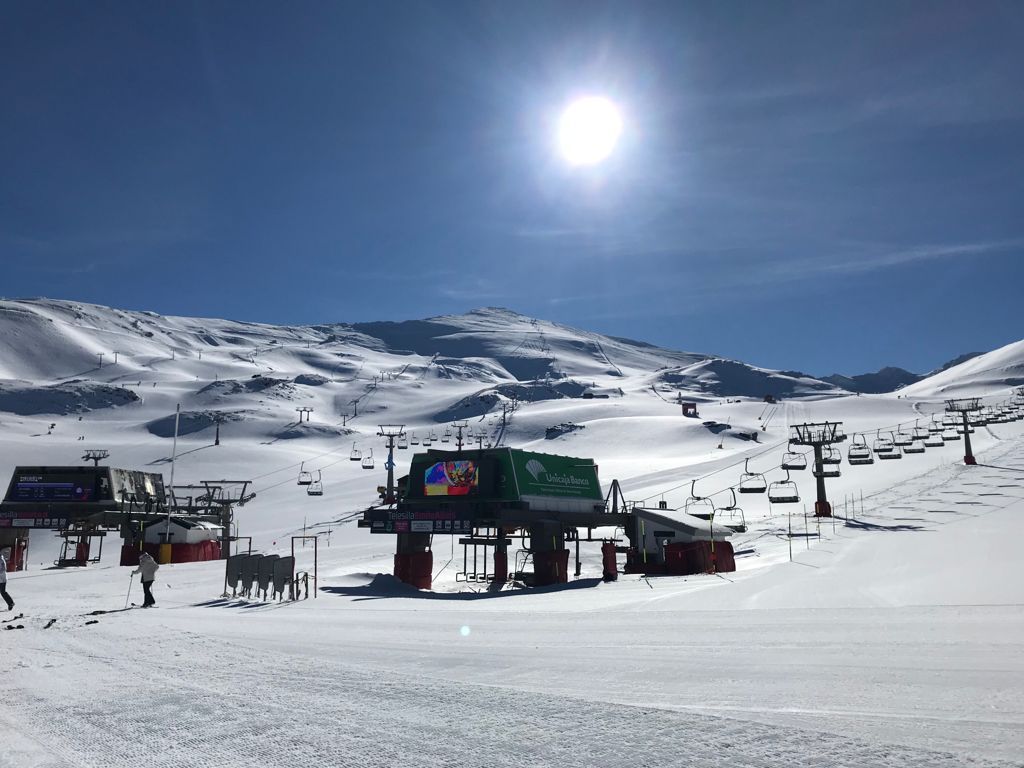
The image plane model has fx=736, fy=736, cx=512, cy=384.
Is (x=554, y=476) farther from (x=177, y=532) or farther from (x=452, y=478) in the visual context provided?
(x=177, y=532)

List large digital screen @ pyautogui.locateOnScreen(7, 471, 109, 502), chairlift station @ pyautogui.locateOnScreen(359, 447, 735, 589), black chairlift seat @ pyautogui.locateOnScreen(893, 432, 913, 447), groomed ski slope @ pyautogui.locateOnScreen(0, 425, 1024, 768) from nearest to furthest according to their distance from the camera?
groomed ski slope @ pyautogui.locateOnScreen(0, 425, 1024, 768)
chairlift station @ pyautogui.locateOnScreen(359, 447, 735, 589)
large digital screen @ pyautogui.locateOnScreen(7, 471, 109, 502)
black chairlift seat @ pyautogui.locateOnScreen(893, 432, 913, 447)

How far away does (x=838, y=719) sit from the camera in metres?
6.70

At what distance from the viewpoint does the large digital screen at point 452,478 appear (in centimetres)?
3269

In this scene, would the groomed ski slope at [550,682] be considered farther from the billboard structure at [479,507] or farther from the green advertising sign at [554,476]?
the green advertising sign at [554,476]

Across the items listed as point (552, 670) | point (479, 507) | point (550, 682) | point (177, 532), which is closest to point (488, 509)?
point (479, 507)

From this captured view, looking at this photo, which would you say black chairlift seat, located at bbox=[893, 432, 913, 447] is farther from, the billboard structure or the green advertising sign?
the billboard structure

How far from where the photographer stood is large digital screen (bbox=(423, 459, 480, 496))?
3269 cm

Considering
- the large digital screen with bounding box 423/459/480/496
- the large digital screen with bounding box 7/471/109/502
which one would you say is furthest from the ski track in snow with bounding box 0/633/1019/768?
the large digital screen with bounding box 7/471/109/502

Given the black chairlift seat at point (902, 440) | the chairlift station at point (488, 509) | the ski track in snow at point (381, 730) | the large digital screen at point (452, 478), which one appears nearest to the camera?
the ski track in snow at point (381, 730)

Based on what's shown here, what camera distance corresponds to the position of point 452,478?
33.2 m

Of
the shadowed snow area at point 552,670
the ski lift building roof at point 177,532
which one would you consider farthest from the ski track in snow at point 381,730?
the ski lift building roof at point 177,532

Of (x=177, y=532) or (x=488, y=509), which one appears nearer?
(x=488, y=509)

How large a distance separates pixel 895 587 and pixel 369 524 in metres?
22.3

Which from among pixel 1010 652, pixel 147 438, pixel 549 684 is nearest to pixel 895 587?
pixel 1010 652
